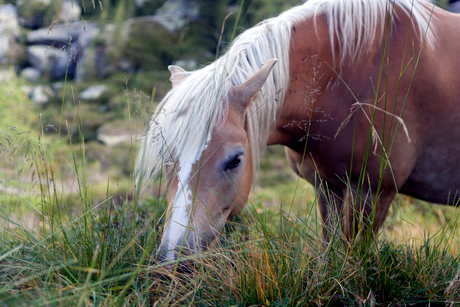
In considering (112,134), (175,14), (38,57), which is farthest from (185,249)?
(38,57)

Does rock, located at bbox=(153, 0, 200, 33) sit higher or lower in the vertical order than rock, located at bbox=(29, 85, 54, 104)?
higher

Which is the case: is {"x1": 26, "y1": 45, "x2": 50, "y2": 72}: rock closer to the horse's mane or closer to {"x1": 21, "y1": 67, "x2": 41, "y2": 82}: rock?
{"x1": 21, "y1": 67, "x2": 41, "y2": 82}: rock

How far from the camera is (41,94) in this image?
46.1 ft

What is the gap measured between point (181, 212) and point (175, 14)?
1760 centimetres

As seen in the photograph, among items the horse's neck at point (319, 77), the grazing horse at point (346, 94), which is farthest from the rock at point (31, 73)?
the horse's neck at point (319, 77)

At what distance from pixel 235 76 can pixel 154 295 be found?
1158 millimetres

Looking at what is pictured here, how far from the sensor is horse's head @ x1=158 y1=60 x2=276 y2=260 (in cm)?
132

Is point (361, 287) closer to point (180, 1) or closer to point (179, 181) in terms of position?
point (179, 181)

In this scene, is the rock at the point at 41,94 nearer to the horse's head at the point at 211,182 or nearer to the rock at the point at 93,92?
the rock at the point at 93,92

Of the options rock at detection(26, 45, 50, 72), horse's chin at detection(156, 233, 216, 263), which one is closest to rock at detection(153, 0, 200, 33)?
rock at detection(26, 45, 50, 72)

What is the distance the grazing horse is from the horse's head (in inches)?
0.4

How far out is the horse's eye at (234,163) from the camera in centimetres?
152

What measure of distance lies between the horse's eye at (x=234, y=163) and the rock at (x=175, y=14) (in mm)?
15643

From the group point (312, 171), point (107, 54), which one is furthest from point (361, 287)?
point (107, 54)
